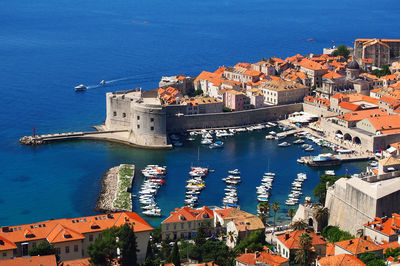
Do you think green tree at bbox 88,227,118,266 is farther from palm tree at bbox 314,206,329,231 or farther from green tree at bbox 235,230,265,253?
palm tree at bbox 314,206,329,231

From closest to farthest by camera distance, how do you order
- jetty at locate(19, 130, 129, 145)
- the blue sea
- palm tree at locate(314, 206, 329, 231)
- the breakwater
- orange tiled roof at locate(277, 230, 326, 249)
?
orange tiled roof at locate(277, 230, 326, 249) → palm tree at locate(314, 206, 329, 231) → the breakwater → the blue sea → jetty at locate(19, 130, 129, 145)

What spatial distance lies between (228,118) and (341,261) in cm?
4154

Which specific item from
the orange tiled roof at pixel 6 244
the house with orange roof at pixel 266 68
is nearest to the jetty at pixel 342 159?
the house with orange roof at pixel 266 68

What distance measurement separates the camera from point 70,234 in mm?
41438

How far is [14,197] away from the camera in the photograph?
5716 cm

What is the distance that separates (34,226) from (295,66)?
57.0m

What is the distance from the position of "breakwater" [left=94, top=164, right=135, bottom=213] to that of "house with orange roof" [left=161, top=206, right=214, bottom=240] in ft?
23.4

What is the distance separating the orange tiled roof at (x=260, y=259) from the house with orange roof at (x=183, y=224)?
8.61m

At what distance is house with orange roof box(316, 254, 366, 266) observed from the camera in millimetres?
37062

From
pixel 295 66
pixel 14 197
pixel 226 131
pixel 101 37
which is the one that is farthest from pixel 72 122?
pixel 101 37

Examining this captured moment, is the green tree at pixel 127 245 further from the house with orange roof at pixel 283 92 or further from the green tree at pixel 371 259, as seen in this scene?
the house with orange roof at pixel 283 92

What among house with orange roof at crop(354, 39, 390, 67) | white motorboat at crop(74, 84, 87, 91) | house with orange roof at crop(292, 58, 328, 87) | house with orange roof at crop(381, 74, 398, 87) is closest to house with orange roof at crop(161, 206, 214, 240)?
house with orange roof at crop(292, 58, 328, 87)

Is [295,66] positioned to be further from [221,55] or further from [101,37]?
[101,37]

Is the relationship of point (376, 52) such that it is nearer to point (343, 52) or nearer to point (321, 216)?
point (343, 52)
